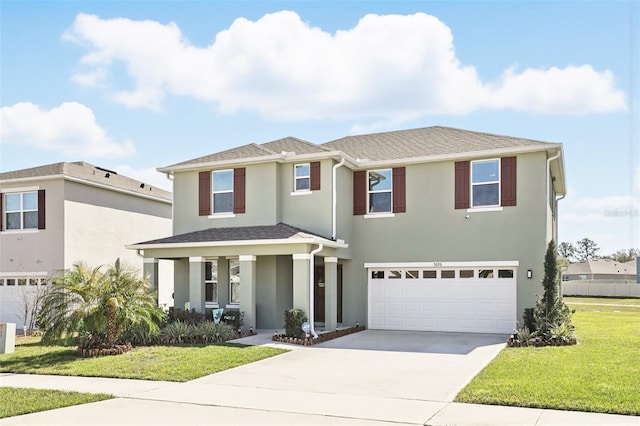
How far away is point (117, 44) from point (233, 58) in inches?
102

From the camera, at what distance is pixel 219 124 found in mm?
17594

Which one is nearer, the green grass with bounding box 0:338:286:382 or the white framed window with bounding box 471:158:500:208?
the green grass with bounding box 0:338:286:382

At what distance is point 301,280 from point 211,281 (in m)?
4.81

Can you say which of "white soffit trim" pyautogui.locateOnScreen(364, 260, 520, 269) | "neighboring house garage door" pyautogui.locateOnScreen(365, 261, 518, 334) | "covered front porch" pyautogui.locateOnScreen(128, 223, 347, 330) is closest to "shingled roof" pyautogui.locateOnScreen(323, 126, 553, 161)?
"white soffit trim" pyautogui.locateOnScreen(364, 260, 520, 269)

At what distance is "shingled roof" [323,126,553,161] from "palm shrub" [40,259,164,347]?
30.2ft

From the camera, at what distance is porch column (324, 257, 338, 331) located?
1789 cm

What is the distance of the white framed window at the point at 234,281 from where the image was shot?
19.8 metres

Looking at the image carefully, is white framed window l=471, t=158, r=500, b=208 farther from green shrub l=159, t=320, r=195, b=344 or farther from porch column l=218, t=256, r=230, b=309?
green shrub l=159, t=320, r=195, b=344

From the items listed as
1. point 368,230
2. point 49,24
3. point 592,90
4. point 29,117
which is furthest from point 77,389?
point 592,90

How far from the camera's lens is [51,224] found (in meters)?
21.5

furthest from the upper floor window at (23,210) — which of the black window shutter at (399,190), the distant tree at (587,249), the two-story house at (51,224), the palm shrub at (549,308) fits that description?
the distant tree at (587,249)

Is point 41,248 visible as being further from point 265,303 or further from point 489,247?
point 489,247

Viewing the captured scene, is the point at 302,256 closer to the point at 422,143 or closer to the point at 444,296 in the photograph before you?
the point at 444,296

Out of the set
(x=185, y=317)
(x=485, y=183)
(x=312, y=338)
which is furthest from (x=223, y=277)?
(x=485, y=183)
